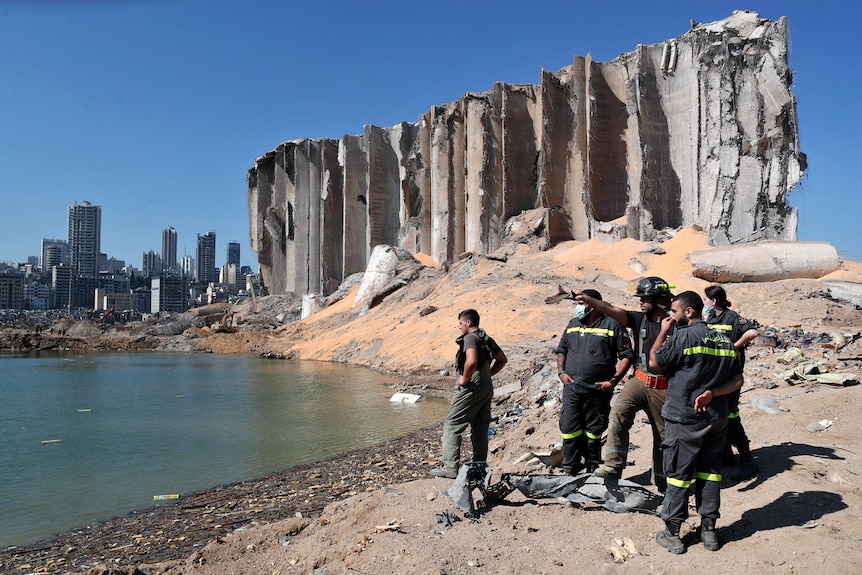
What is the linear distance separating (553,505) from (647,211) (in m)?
24.8

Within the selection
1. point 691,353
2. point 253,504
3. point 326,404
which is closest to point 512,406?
point 326,404

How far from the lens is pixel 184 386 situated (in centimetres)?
1728

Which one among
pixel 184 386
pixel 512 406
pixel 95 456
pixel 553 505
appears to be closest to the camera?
pixel 553 505

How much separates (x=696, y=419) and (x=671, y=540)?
0.71 metres

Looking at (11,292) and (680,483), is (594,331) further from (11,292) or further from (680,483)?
(11,292)

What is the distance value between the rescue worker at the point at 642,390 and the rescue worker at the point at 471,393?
967 millimetres

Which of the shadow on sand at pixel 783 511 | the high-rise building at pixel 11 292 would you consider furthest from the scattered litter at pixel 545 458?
the high-rise building at pixel 11 292

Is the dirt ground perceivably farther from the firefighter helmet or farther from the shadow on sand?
the firefighter helmet

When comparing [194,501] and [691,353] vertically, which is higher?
[691,353]

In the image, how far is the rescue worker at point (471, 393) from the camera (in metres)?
5.22

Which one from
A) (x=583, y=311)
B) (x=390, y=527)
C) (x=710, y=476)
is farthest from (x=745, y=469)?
(x=390, y=527)

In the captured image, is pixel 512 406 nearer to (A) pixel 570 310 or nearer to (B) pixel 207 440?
(B) pixel 207 440

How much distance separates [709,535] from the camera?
3.57 meters

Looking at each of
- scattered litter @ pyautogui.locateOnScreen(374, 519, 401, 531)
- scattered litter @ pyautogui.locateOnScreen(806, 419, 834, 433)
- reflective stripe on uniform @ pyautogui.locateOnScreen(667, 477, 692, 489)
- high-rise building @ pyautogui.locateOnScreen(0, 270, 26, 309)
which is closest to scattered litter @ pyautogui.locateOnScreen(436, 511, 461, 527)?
scattered litter @ pyautogui.locateOnScreen(374, 519, 401, 531)
